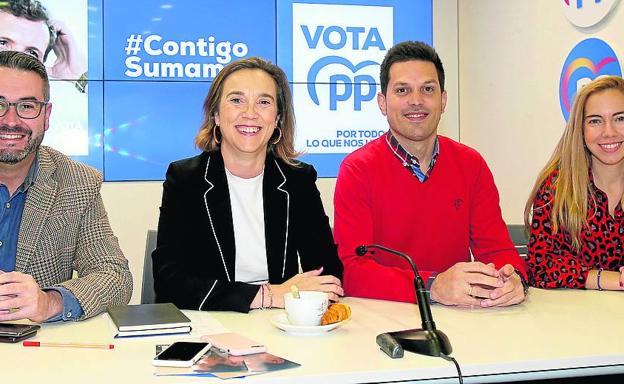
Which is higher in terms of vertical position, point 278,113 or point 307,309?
point 278,113

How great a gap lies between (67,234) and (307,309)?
854mm

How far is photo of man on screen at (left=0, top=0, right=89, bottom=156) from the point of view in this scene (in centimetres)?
405

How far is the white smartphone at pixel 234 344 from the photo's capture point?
1.48 metres

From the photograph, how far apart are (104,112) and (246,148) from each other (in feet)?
7.28

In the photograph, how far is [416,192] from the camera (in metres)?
2.53

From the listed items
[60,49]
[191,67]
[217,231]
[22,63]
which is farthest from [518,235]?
[60,49]

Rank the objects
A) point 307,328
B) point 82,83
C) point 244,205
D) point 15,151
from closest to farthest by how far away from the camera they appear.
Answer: point 307,328
point 15,151
point 244,205
point 82,83

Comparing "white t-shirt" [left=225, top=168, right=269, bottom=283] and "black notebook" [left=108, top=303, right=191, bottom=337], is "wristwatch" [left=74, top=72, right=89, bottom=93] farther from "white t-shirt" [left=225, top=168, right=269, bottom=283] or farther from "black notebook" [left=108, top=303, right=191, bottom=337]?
"black notebook" [left=108, top=303, right=191, bottom=337]

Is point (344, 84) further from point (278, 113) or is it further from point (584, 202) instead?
point (584, 202)

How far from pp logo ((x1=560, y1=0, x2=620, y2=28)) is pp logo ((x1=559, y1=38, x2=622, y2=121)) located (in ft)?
0.33

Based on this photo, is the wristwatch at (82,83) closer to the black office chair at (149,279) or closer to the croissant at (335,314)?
the black office chair at (149,279)

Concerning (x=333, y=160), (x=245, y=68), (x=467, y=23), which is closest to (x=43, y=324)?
(x=245, y=68)

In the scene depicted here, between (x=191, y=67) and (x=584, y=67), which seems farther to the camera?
(x=191, y=67)

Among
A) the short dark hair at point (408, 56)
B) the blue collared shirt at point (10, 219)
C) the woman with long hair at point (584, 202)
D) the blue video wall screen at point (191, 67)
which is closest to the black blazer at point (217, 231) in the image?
the blue collared shirt at point (10, 219)
